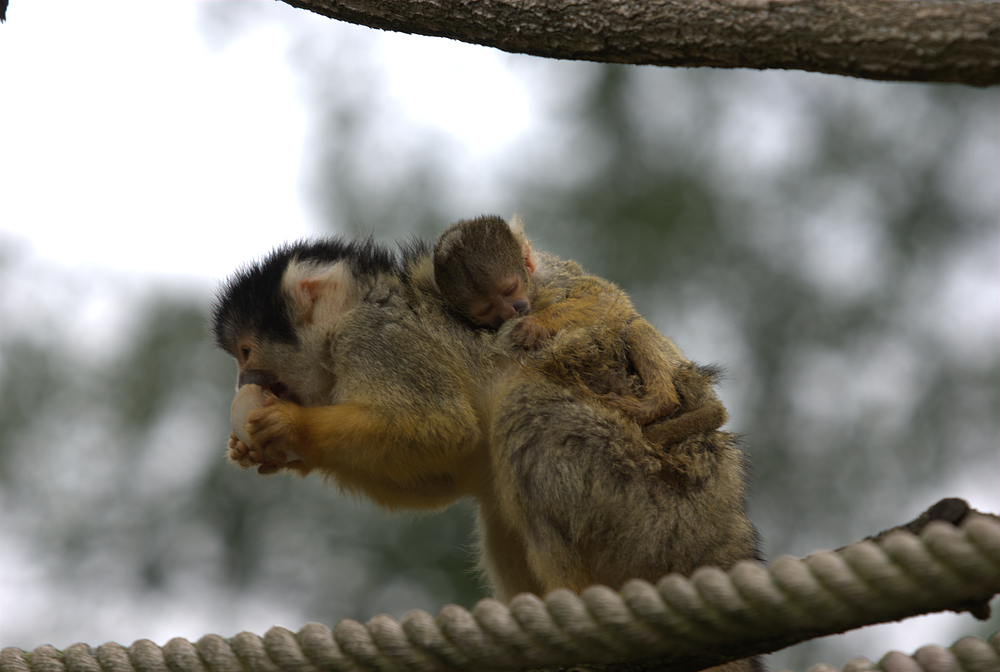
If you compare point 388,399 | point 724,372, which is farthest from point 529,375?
point 724,372

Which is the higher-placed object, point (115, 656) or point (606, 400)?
point (606, 400)

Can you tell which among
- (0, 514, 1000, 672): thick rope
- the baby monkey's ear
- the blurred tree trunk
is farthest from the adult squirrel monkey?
the blurred tree trunk

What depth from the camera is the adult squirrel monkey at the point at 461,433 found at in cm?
221

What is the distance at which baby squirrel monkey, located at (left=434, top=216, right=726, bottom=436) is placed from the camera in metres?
2.39

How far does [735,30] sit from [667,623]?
4.67 feet

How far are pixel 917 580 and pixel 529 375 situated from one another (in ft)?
3.87

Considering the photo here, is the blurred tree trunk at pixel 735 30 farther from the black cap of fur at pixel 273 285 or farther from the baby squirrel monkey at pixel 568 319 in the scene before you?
the black cap of fur at pixel 273 285

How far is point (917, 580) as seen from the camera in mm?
1488

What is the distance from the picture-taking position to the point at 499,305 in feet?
8.77

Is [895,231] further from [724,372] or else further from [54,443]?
[54,443]

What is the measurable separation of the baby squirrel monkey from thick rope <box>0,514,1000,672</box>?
2.63 feet

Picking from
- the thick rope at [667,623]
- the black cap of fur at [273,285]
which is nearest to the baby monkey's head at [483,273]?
the black cap of fur at [273,285]

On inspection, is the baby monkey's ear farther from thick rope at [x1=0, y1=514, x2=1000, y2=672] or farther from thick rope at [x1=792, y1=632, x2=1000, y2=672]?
thick rope at [x1=792, y1=632, x2=1000, y2=672]

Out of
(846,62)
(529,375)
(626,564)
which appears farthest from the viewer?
(529,375)
